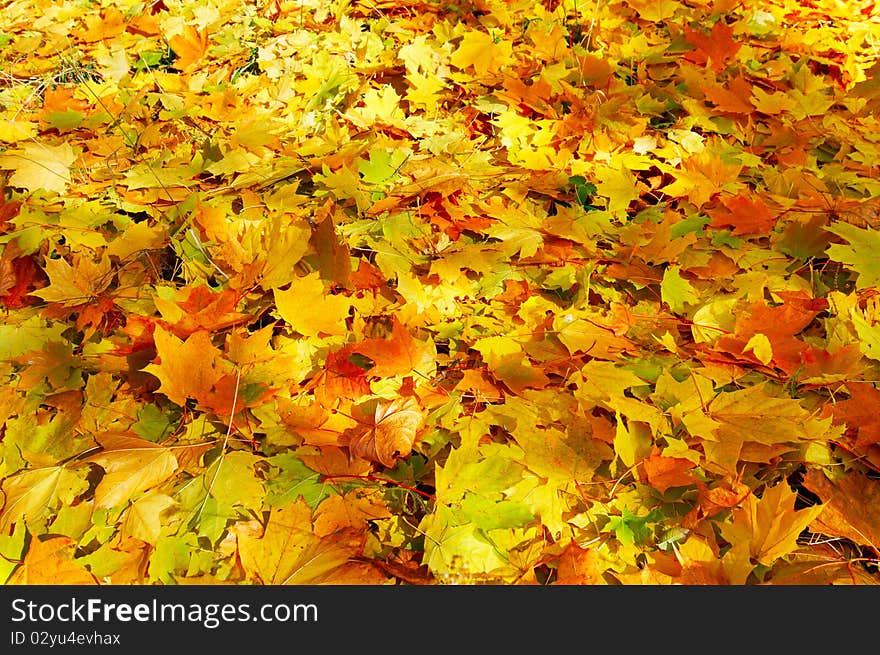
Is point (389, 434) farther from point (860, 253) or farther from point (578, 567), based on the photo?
point (860, 253)

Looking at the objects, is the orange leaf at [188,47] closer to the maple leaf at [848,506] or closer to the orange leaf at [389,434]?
the orange leaf at [389,434]

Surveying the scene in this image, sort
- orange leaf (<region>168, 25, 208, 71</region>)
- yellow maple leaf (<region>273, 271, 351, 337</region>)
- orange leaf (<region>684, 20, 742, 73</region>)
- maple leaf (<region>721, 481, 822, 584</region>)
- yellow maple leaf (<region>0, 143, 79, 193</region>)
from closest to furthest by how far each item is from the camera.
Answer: maple leaf (<region>721, 481, 822, 584</region>), yellow maple leaf (<region>273, 271, 351, 337</region>), yellow maple leaf (<region>0, 143, 79, 193</region>), orange leaf (<region>684, 20, 742, 73</region>), orange leaf (<region>168, 25, 208, 71</region>)

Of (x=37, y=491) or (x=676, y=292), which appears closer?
(x=37, y=491)

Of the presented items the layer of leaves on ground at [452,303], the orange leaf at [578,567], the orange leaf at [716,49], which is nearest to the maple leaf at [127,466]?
the layer of leaves on ground at [452,303]

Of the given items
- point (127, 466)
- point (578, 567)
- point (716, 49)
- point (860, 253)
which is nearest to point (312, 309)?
point (127, 466)

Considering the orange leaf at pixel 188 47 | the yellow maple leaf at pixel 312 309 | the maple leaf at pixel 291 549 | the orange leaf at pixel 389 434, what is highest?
the orange leaf at pixel 188 47

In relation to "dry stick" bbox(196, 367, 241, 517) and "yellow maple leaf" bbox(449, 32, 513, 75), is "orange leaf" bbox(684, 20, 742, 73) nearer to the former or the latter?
"yellow maple leaf" bbox(449, 32, 513, 75)

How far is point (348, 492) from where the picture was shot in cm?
117

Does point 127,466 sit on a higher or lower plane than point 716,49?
lower

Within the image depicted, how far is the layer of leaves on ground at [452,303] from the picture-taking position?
1.12 m

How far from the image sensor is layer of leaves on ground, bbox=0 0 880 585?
1118mm

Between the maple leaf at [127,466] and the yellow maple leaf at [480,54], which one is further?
the yellow maple leaf at [480,54]

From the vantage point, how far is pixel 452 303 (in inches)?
→ 59.6

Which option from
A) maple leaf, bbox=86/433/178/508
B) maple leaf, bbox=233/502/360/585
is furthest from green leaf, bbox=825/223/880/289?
maple leaf, bbox=86/433/178/508
